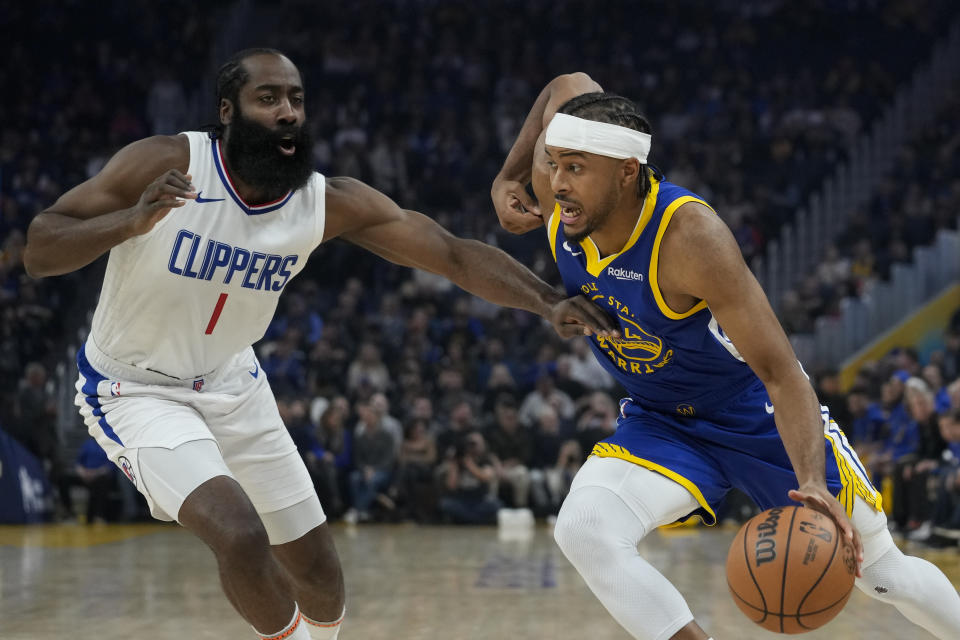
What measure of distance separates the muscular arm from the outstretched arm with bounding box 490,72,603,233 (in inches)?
51.3

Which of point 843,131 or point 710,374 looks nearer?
point 710,374

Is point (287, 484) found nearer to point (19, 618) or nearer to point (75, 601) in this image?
point (19, 618)

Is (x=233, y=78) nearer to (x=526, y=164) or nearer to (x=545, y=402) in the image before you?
(x=526, y=164)

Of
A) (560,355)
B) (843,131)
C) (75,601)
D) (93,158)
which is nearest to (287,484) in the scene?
(75,601)

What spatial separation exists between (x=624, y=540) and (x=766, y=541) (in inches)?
18.6

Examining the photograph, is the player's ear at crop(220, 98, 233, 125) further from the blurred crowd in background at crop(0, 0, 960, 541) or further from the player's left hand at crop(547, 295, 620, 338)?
the blurred crowd in background at crop(0, 0, 960, 541)

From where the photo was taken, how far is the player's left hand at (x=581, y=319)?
4.36 meters

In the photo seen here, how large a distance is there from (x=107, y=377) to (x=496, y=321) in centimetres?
1164

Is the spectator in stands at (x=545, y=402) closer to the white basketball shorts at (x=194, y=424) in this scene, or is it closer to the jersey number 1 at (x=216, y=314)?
the white basketball shorts at (x=194, y=424)

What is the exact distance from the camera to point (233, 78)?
15.1ft

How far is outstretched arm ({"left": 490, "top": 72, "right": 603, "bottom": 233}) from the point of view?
494 cm

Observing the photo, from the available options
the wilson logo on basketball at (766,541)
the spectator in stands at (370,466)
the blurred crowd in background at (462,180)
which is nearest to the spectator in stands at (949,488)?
the blurred crowd in background at (462,180)

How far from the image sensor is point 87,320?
14.8 metres

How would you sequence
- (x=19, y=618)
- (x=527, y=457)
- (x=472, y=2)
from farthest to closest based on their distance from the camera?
(x=472, y=2)
(x=527, y=457)
(x=19, y=618)
